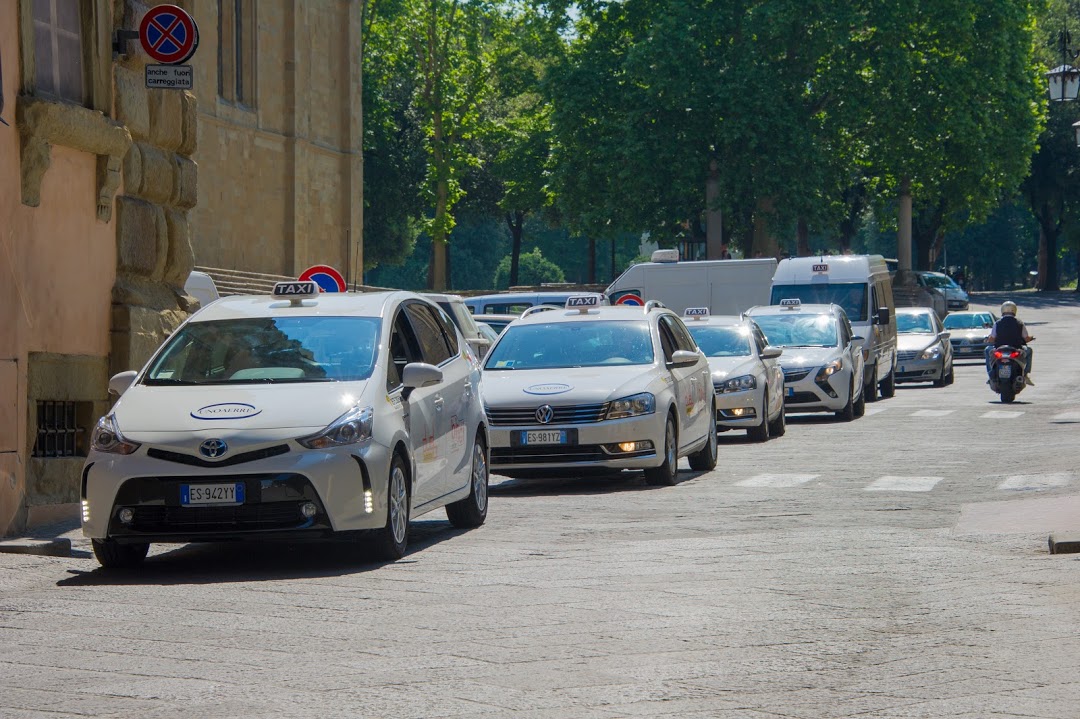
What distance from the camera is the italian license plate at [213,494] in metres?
10.1

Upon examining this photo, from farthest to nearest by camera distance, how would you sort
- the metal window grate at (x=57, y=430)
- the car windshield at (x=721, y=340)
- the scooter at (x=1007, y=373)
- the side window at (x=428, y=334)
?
the scooter at (x=1007, y=373), the car windshield at (x=721, y=340), the metal window grate at (x=57, y=430), the side window at (x=428, y=334)

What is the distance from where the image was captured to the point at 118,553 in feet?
34.4

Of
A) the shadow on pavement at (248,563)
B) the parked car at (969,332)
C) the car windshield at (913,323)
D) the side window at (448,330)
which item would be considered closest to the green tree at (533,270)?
A: the parked car at (969,332)

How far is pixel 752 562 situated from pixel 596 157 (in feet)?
146

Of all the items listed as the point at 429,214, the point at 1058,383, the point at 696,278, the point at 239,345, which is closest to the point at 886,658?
the point at 239,345

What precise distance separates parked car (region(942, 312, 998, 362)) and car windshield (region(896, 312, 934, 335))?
9.06 metres

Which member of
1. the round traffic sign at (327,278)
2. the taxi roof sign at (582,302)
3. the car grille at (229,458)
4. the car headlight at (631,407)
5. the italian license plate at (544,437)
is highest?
the round traffic sign at (327,278)

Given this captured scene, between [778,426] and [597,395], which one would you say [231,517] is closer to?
[597,395]

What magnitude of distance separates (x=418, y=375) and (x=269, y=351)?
0.95m

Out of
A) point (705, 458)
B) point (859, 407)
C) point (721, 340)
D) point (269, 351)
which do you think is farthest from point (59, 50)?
point (859, 407)

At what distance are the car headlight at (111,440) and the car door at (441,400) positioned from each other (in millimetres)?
1919

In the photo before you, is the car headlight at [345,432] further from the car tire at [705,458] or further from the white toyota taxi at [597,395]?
the car tire at [705,458]

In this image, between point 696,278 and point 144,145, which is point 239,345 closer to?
point 144,145

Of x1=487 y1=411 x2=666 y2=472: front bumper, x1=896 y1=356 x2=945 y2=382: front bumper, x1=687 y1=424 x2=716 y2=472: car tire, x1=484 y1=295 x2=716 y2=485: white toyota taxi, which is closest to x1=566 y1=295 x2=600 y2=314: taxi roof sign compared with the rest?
x1=484 y1=295 x2=716 y2=485: white toyota taxi
